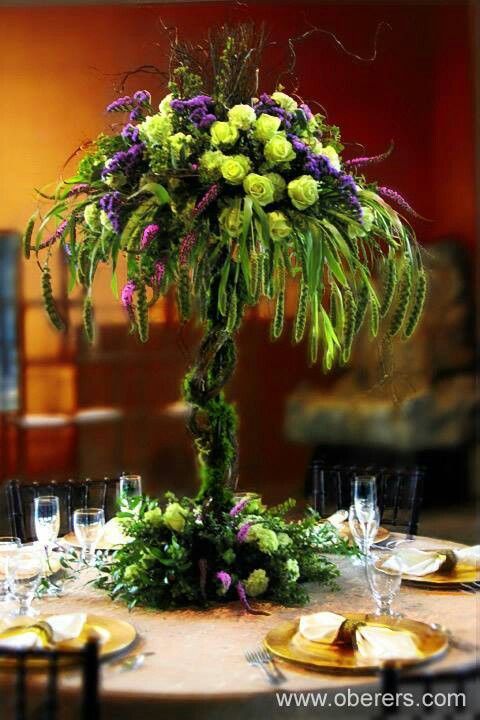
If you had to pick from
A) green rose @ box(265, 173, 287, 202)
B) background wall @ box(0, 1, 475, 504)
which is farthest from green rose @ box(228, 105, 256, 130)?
background wall @ box(0, 1, 475, 504)

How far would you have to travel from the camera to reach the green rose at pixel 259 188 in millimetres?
1877

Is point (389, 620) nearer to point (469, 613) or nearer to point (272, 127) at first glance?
point (469, 613)

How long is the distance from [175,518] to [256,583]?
0.21 meters

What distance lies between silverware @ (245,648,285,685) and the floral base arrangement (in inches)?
9.6

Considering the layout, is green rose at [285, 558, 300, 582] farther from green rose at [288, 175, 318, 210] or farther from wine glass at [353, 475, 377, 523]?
green rose at [288, 175, 318, 210]

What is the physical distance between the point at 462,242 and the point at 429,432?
3.86 feet

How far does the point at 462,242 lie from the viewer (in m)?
5.88

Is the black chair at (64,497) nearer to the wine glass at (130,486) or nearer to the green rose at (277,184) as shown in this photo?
the wine glass at (130,486)

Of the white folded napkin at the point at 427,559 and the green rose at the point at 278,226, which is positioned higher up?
the green rose at the point at 278,226

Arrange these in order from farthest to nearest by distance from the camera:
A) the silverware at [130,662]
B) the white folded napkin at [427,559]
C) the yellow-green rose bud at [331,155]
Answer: the white folded napkin at [427,559] → the yellow-green rose bud at [331,155] → the silverware at [130,662]

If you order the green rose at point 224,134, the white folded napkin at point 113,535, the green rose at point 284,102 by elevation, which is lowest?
the white folded napkin at point 113,535

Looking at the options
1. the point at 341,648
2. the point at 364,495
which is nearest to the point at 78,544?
the point at 364,495

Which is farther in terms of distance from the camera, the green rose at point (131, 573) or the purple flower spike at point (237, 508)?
the purple flower spike at point (237, 508)

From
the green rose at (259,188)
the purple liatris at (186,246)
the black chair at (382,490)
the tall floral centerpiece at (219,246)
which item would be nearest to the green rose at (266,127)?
the tall floral centerpiece at (219,246)
